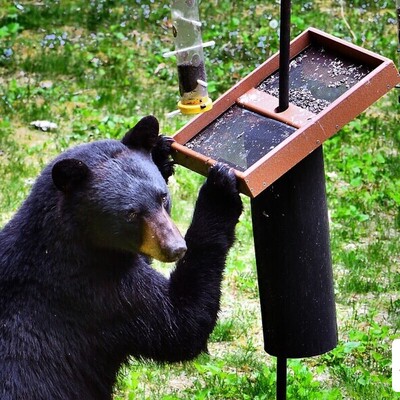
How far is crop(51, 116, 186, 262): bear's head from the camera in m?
4.52

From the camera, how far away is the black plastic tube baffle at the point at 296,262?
5.12 m

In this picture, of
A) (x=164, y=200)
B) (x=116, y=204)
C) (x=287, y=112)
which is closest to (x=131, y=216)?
(x=116, y=204)

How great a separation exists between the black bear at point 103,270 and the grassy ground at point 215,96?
94 centimetres

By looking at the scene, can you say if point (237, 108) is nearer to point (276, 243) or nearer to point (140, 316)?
point (276, 243)

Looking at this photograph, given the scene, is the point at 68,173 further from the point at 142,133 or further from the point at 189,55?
the point at 189,55

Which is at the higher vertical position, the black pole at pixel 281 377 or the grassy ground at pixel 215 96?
the black pole at pixel 281 377

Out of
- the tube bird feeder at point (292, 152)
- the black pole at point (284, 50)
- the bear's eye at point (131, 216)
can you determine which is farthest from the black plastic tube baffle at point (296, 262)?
the bear's eye at point (131, 216)

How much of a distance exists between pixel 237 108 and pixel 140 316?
1.17 meters

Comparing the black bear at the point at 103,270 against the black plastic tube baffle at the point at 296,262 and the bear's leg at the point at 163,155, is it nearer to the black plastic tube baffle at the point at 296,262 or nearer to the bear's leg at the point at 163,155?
the bear's leg at the point at 163,155

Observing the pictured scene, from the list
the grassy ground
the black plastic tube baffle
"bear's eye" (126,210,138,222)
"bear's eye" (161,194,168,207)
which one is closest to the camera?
"bear's eye" (126,210,138,222)

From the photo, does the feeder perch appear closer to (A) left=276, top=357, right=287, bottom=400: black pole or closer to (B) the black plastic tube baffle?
(B) the black plastic tube baffle

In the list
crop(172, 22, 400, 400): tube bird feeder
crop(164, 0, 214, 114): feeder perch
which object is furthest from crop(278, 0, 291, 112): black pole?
crop(164, 0, 214, 114): feeder perch

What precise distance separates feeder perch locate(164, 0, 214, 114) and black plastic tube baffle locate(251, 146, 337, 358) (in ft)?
2.07

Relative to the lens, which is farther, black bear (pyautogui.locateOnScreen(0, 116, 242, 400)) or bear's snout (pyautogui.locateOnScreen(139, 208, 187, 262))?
black bear (pyautogui.locateOnScreen(0, 116, 242, 400))
